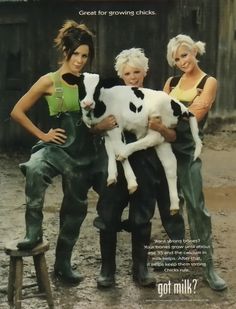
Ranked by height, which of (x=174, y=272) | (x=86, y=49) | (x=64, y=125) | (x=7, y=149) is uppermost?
(x=86, y=49)

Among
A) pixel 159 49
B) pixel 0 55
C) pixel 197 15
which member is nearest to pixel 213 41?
pixel 197 15

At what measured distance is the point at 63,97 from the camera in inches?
139

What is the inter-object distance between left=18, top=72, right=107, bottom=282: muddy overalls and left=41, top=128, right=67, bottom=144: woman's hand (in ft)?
0.07

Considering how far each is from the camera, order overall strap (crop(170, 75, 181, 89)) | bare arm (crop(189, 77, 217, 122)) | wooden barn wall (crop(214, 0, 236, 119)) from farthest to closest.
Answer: wooden barn wall (crop(214, 0, 236, 119)) < overall strap (crop(170, 75, 181, 89)) < bare arm (crop(189, 77, 217, 122))

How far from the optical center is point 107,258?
146 inches

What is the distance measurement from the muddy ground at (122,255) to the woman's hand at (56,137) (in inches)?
34.1

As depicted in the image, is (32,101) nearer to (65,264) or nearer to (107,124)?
(107,124)

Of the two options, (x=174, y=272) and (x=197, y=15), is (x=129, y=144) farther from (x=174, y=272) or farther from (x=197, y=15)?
(x=197, y=15)

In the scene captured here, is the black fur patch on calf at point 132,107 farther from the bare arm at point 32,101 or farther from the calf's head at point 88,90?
the bare arm at point 32,101

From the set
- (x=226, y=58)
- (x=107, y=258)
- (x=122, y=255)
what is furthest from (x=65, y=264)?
(x=226, y=58)

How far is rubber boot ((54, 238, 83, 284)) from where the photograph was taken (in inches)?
149

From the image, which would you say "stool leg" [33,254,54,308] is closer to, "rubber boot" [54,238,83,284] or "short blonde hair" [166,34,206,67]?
"rubber boot" [54,238,83,284]

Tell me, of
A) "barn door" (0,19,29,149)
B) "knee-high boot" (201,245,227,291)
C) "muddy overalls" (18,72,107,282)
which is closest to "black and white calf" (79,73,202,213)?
"muddy overalls" (18,72,107,282)

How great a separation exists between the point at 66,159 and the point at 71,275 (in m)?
0.74
